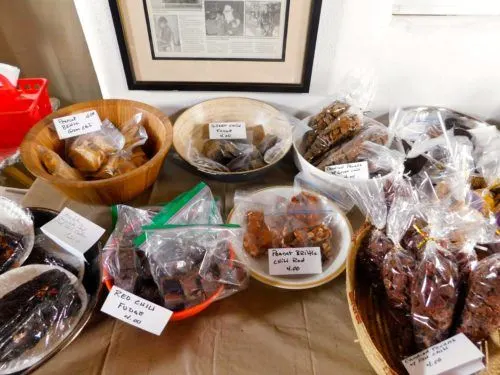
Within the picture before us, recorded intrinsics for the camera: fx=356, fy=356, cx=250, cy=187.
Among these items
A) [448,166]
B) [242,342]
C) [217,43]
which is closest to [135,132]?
[217,43]

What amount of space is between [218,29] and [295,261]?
59 cm

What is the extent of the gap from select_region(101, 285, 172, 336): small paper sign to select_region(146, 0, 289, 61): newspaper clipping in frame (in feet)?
2.01

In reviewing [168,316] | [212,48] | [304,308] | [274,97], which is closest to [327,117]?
[274,97]

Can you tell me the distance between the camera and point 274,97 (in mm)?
1047

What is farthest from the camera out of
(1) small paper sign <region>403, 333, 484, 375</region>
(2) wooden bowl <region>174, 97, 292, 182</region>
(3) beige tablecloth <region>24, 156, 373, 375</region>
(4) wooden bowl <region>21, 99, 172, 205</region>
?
(2) wooden bowl <region>174, 97, 292, 182</region>

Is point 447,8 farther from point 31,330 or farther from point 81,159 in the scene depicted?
point 31,330

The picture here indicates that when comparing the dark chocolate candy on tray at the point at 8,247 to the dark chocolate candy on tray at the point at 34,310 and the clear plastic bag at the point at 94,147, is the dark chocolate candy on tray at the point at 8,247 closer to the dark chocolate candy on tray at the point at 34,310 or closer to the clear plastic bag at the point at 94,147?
the dark chocolate candy on tray at the point at 34,310

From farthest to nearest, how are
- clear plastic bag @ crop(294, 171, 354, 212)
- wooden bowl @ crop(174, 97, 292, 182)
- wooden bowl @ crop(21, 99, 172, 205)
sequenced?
wooden bowl @ crop(174, 97, 292, 182) → clear plastic bag @ crop(294, 171, 354, 212) → wooden bowl @ crop(21, 99, 172, 205)

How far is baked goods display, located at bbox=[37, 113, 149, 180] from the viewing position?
83 centimetres

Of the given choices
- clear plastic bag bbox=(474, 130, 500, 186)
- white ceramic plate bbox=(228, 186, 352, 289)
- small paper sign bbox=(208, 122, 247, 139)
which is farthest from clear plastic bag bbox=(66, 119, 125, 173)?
clear plastic bag bbox=(474, 130, 500, 186)

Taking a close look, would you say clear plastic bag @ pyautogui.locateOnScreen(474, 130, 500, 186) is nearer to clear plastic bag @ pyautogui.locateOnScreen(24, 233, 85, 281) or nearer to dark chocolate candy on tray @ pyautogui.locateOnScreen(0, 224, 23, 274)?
clear plastic bag @ pyautogui.locateOnScreen(24, 233, 85, 281)

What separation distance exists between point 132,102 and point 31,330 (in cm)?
58

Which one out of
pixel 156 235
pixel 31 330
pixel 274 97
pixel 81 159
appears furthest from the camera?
pixel 274 97

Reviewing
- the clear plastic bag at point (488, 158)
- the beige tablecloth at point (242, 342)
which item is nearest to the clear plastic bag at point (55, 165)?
the beige tablecloth at point (242, 342)
